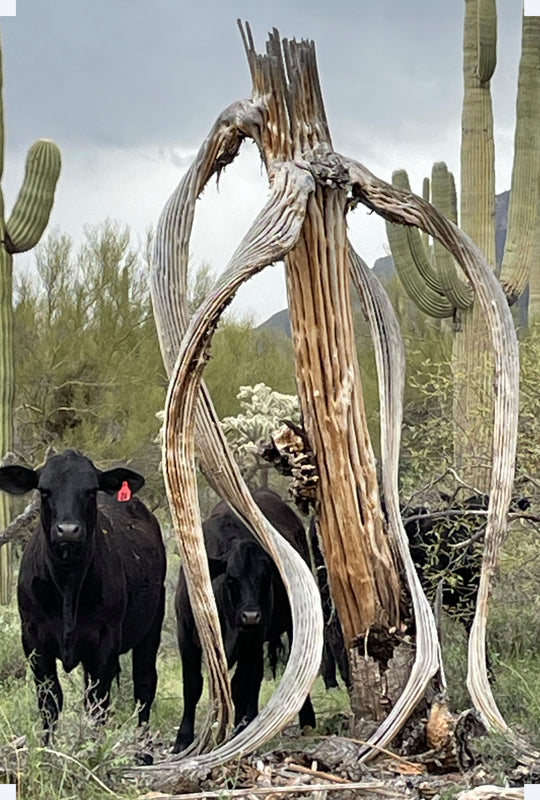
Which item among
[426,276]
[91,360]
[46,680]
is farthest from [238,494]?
[91,360]

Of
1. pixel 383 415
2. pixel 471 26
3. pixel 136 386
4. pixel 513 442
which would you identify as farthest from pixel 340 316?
pixel 136 386

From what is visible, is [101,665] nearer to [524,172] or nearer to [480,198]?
[480,198]

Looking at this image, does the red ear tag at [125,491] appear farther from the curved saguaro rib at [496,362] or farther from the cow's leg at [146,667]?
the curved saguaro rib at [496,362]

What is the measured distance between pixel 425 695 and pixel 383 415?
1.49m

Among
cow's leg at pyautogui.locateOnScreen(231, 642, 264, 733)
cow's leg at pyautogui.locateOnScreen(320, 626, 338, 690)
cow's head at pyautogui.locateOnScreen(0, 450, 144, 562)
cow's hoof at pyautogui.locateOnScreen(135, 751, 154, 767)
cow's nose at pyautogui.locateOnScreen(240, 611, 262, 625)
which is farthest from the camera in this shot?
cow's leg at pyautogui.locateOnScreen(320, 626, 338, 690)

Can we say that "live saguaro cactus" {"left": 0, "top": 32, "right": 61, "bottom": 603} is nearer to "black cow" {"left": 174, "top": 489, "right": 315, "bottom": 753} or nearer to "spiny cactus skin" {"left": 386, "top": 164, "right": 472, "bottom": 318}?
"spiny cactus skin" {"left": 386, "top": 164, "right": 472, "bottom": 318}

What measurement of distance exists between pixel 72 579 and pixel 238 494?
125 centimetres

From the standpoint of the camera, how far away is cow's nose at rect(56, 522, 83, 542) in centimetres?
596

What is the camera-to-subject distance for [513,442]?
19.8ft

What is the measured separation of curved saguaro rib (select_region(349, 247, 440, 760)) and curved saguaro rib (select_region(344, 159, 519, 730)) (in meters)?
0.27

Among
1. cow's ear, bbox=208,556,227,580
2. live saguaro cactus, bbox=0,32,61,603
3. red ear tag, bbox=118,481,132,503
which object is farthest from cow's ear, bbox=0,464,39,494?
live saguaro cactus, bbox=0,32,61,603

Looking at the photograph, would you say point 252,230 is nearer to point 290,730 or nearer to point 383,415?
point 383,415

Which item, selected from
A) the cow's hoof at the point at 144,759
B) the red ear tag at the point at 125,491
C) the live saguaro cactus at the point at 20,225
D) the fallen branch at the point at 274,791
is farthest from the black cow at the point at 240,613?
the live saguaro cactus at the point at 20,225

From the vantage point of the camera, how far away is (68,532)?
19.6ft
